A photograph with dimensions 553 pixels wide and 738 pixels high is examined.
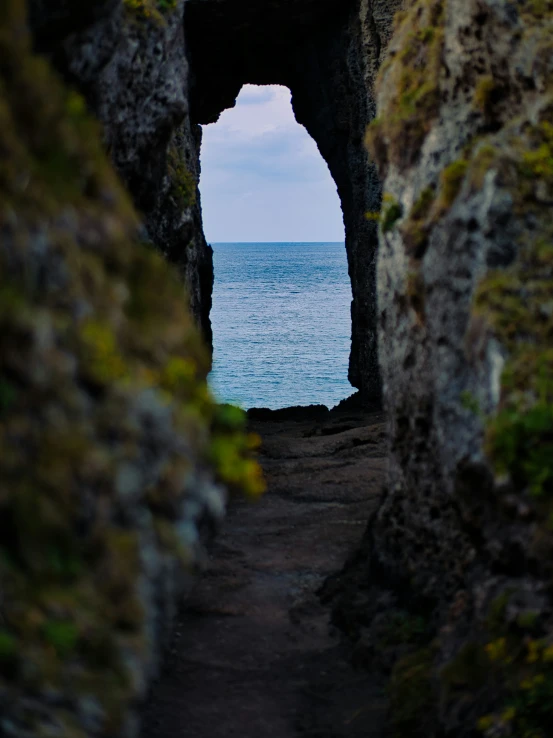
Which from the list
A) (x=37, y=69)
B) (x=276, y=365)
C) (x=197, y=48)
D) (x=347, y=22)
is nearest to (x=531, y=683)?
(x=37, y=69)

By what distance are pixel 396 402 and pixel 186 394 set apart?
15.9ft

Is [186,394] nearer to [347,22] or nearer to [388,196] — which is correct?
[388,196]

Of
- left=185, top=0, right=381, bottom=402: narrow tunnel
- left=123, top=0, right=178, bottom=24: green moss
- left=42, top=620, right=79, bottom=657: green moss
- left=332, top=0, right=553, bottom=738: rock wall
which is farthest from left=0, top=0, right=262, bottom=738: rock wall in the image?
left=185, top=0, right=381, bottom=402: narrow tunnel

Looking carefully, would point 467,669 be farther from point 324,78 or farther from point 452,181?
point 324,78

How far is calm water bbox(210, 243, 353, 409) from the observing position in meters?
46.8

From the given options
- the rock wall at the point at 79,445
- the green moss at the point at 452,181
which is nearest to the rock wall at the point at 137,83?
the rock wall at the point at 79,445

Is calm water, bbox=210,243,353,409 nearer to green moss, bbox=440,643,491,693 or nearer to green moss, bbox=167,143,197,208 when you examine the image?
green moss, bbox=167,143,197,208

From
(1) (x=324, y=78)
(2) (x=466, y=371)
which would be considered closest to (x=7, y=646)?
(2) (x=466, y=371)

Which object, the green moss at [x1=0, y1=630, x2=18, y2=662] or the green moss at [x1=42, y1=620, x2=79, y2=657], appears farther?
the green moss at [x1=42, y1=620, x2=79, y2=657]

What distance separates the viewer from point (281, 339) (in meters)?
66.8

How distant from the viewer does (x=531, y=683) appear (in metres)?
6.65

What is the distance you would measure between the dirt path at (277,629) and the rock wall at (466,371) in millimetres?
694

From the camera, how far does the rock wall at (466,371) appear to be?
7188 millimetres

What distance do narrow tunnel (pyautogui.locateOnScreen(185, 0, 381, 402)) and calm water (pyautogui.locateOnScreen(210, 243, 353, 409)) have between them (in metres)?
6.74
